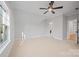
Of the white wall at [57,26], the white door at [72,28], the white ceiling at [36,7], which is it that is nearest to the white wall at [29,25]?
the white ceiling at [36,7]

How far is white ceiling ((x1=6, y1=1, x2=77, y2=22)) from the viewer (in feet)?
6.20

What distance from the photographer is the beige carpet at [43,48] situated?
191 cm

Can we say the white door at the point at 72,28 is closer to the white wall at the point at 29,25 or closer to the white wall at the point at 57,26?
the white wall at the point at 57,26

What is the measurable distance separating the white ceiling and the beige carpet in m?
0.55

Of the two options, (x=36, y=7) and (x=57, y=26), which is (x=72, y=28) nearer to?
(x=57, y=26)

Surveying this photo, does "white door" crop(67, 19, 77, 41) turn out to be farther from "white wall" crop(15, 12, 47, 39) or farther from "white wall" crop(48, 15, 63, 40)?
"white wall" crop(15, 12, 47, 39)

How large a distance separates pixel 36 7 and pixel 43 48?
33.9 inches

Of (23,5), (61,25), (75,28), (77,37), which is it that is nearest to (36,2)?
(23,5)

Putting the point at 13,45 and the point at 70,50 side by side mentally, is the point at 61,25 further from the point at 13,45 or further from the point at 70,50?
the point at 13,45

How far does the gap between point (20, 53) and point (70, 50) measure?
101cm

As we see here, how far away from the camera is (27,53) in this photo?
1.92 metres

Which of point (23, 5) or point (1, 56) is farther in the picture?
point (23, 5)

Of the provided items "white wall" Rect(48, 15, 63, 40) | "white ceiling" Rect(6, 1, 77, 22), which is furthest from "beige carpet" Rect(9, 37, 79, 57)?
"white ceiling" Rect(6, 1, 77, 22)

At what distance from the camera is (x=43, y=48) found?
6.49ft
